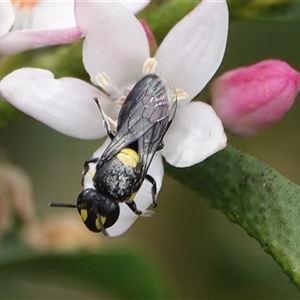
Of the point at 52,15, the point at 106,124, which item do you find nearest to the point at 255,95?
the point at 106,124

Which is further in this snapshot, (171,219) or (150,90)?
(171,219)

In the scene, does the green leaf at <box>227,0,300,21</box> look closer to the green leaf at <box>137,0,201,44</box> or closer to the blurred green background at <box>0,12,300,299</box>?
the green leaf at <box>137,0,201,44</box>

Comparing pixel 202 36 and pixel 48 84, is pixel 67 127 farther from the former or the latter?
pixel 202 36

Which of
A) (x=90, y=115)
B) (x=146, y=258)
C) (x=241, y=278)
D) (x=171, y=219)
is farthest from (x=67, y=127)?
(x=171, y=219)

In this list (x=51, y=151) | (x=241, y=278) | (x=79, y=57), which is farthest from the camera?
(x=51, y=151)

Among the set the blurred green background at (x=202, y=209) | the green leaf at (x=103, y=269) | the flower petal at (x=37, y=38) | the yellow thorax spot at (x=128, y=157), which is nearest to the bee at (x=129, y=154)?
the yellow thorax spot at (x=128, y=157)

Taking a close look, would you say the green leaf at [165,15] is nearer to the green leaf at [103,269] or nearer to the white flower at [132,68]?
the white flower at [132,68]

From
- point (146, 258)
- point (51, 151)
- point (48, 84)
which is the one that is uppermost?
point (48, 84)
